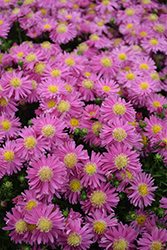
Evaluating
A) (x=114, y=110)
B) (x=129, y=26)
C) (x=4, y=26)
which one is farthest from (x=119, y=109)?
(x=4, y=26)

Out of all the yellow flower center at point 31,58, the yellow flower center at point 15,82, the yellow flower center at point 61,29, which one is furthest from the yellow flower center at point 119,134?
the yellow flower center at point 61,29

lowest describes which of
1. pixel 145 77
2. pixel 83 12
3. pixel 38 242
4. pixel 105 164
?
pixel 38 242

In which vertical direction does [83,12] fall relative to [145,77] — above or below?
above

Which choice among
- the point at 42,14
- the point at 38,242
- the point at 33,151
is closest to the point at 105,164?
the point at 33,151

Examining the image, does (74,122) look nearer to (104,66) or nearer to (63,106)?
(63,106)

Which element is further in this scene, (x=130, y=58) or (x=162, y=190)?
(x=130, y=58)

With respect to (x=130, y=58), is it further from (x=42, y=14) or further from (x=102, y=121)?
(x=42, y=14)

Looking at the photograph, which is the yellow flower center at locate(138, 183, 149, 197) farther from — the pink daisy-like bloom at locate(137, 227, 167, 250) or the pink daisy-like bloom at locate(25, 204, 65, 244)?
the pink daisy-like bloom at locate(25, 204, 65, 244)
